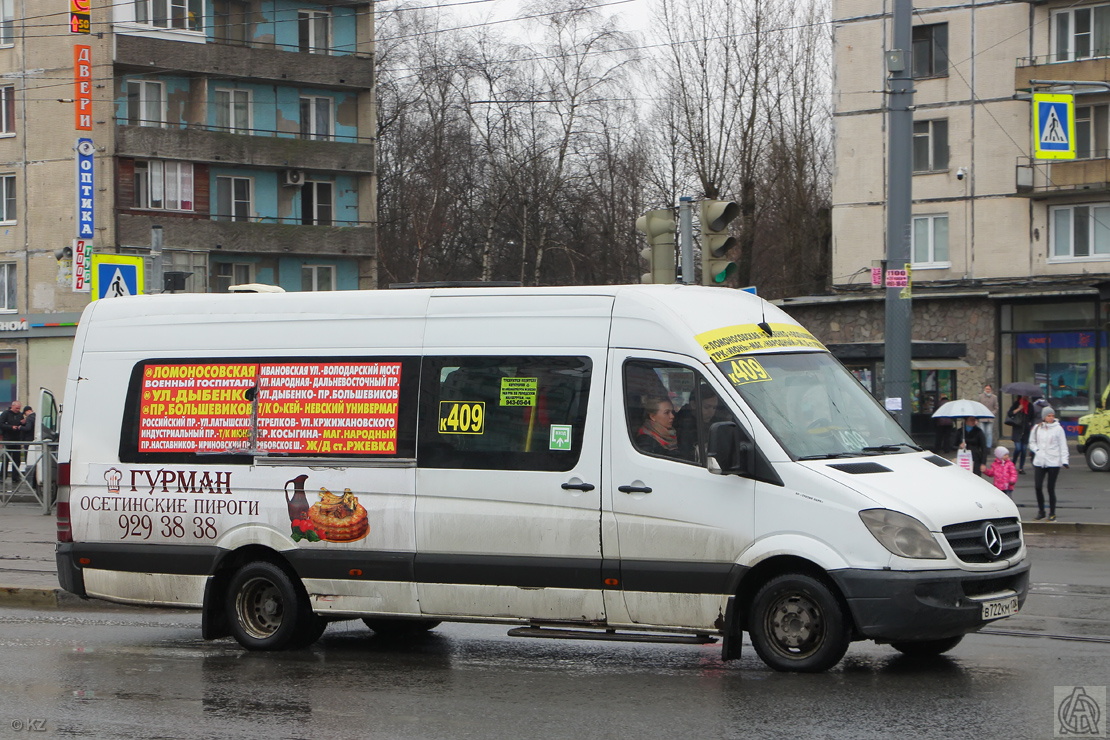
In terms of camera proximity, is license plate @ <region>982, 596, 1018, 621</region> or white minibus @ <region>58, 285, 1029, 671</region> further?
white minibus @ <region>58, 285, 1029, 671</region>

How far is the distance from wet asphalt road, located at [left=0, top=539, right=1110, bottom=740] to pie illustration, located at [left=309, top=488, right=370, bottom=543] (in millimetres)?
842

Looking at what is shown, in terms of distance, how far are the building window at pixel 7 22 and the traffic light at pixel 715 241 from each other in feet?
130

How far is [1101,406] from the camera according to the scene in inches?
1125

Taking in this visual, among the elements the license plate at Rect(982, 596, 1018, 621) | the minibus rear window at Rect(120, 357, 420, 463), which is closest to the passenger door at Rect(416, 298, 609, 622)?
the minibus rear window at Rect(120, 357, 420, 463)

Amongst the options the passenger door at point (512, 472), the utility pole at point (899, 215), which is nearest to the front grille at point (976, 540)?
the passenger door at point (512, 472)

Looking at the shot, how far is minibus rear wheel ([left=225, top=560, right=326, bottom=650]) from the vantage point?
9.66 meters

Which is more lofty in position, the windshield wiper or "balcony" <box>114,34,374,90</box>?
"balcony" <box>114,34,374,90</box>

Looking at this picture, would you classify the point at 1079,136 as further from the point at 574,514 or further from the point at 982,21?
the point at 574,514

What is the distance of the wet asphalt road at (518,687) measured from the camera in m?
7.09

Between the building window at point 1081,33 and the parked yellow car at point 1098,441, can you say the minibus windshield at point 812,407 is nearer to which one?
the parked yellow car at point 1098,441

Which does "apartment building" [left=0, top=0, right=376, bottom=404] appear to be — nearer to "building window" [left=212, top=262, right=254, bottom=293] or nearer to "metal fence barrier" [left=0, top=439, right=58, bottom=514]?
"building window" [left=212, top=262, right=254, bottom=293]

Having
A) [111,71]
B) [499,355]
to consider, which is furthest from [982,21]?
[499,355]

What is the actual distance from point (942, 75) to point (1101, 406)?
46.5 ft

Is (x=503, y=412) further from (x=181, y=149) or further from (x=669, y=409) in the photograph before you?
(x=181, y=149)
